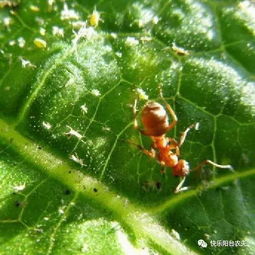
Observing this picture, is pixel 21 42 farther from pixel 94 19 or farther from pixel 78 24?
pixel 94 19

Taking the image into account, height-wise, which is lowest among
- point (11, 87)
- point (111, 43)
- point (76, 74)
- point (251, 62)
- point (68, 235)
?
point (68, 235)

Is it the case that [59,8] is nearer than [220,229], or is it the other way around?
[220,229]

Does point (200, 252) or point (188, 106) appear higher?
point (188, 106)

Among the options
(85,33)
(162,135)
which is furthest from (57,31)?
(162,135)

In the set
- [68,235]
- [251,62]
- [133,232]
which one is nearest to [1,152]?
[68,235]

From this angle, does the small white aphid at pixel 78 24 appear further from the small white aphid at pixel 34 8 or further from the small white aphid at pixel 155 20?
the small white aphid at pixel 155 20

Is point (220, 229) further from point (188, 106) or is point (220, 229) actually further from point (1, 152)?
point (1, 152)
